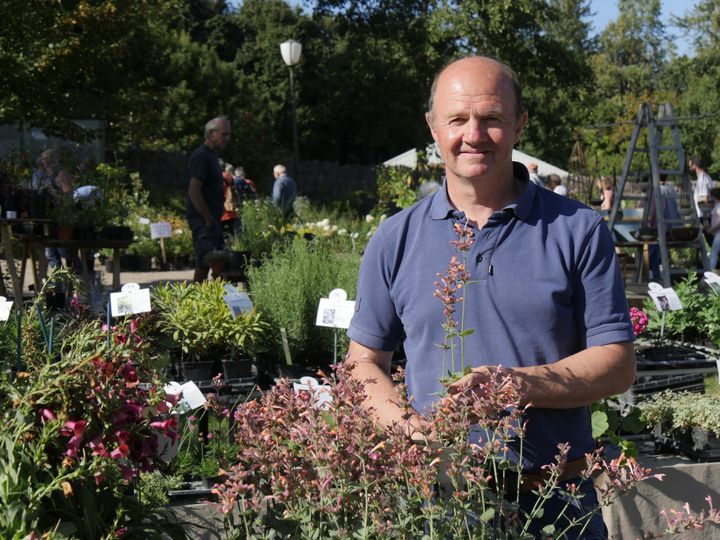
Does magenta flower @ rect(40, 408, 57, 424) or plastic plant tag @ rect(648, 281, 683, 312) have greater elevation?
magenta flower @ rect(40, 408, 57, 424)

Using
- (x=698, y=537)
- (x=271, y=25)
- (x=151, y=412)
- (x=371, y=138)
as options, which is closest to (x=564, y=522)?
(x=151, y=412)

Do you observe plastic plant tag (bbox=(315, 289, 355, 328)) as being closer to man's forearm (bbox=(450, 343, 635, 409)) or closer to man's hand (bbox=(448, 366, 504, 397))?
man's forearm (bbox=(450, 343, 635, 409))

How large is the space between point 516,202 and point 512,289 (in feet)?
0.64

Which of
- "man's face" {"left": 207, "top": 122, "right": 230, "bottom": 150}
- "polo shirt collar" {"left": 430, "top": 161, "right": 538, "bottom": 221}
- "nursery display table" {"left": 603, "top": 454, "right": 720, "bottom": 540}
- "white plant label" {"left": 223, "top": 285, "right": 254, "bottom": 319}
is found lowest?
"nursery display table" {"left": 603, "top": 454, "right": 720, "bottom": 540}

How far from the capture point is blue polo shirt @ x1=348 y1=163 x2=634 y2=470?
1.83 metres

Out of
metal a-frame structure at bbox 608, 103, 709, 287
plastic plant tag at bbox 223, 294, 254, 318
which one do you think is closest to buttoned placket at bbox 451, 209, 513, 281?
plastic plant tag at bbox 223, 294, 254, 318

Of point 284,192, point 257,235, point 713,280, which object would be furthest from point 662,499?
point 284,192

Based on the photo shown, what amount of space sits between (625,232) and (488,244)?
29.8 feet

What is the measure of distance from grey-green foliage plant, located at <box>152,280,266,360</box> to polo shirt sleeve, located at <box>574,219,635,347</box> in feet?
9.41

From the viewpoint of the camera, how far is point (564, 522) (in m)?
1.87

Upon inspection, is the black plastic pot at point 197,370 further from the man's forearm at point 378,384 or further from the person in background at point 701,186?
the person in background at point 701,186

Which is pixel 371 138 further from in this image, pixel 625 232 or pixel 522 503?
pixel 522 503

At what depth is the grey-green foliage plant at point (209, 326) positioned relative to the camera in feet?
15.0

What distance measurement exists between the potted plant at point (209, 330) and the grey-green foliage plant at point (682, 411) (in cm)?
187
